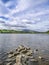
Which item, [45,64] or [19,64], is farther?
[45,64]

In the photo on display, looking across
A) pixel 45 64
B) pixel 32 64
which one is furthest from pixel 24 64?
pixel 45 64

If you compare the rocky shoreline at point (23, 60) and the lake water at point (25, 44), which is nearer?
the rocky shoreline at point (23, 60)

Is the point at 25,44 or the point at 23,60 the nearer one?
the point at 23,60

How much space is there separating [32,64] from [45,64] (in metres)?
5.39

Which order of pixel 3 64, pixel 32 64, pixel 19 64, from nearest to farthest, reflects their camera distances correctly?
1. pixel 32 64
2. pixel 19 64
3. pixel 3 64

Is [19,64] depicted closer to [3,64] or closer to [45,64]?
[3,64]

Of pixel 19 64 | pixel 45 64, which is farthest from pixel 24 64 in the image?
pixel 45 64

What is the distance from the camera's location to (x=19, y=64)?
2041 centimetres

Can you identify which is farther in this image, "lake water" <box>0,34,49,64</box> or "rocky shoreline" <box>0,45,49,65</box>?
"lake water" <box>0,34,49,64</box>

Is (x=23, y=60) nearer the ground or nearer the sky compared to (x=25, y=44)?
nearer the sky

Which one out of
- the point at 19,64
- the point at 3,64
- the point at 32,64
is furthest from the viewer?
the point at 3,64

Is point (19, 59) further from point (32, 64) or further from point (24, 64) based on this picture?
point (32, 64)

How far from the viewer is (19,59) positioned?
23.2 metres

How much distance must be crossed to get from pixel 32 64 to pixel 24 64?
8.76 ft
